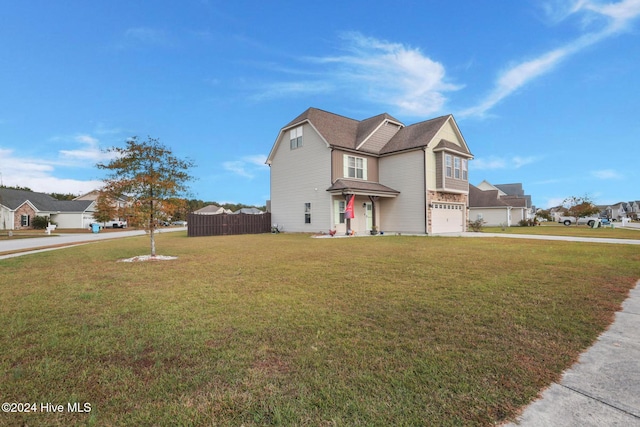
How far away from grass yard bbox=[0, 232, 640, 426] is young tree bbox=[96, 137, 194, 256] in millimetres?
4396

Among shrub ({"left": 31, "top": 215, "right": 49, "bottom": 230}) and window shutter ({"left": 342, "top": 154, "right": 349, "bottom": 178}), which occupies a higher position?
window shutter ({"left": 342, "top": 154, "right": 349, "bottom": 178})

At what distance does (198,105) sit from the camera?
1958 cm

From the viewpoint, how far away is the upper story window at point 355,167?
21.2 metres

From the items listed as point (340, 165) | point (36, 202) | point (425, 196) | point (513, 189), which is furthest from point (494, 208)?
point (36, 202)

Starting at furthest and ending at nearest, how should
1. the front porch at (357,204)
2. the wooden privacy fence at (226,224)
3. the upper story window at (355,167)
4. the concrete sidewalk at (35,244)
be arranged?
the wooden privacy fence at (226,224)
the upper story window at (355,167)
the front porch at (357,204)
the concrete sidewalk at (35,244)

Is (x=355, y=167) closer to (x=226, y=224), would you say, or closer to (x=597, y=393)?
(x=226, y=224)

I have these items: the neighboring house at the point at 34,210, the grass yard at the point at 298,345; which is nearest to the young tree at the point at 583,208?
the grass yard at the point at 298,345

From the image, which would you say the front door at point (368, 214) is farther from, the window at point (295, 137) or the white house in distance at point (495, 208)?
the white house in distance at point (495, 208)

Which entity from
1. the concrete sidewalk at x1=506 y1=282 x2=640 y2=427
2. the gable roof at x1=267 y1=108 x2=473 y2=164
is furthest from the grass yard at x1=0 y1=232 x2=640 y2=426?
the gable roof at x1=267 y1=108 x2=473 y2=164

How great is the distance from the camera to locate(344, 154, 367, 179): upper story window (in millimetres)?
21219

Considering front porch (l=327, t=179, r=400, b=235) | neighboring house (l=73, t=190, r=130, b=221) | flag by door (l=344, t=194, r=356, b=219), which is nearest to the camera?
neighboring house (l=73, t=190, r=130, b=221)

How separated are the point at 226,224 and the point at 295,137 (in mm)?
9053

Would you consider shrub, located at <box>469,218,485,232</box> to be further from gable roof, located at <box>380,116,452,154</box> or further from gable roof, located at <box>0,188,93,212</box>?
gable roof, located at <box>0,188,93,212</box>

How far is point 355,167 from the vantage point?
2178 centimetres
